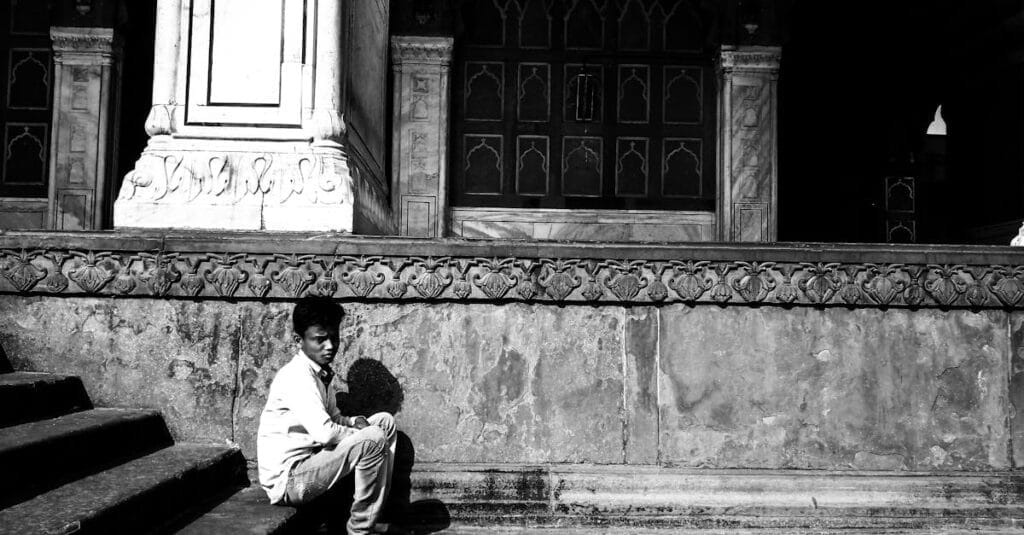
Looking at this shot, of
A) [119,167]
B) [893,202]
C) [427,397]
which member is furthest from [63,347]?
[893,202]

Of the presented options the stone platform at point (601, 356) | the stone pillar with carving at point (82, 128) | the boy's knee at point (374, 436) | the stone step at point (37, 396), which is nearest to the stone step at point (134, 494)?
the stone platform at point (601, 356)

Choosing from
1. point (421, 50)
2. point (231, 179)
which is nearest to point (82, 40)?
point (421, 50)

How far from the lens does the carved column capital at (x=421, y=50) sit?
9.53m

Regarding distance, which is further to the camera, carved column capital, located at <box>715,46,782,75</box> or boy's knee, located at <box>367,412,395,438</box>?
carved column capital, located at <box>715,46,782,75</box>

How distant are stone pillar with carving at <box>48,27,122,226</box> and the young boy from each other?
21.8ft

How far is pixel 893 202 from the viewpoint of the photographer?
12625 mm

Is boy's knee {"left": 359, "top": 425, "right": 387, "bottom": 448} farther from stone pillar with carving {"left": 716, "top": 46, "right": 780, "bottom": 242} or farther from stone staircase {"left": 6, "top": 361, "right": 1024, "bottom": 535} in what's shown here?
stone pillar with carving {"left": 716, "top": 46, "right": 780, "bottom": 242}

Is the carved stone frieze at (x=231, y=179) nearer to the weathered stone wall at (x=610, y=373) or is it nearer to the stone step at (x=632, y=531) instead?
the weathered stone wall at (x=610, y=373)

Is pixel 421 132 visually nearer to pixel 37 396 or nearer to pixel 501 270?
pixel 501 270

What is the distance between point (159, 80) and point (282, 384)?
229cm

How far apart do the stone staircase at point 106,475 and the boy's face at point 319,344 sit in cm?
70

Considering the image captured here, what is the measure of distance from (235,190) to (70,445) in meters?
1.74

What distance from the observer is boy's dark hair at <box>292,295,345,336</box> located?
3801 mm

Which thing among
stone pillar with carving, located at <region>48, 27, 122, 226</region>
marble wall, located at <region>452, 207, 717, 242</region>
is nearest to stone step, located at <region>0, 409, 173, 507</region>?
marble wall, located at <region>452, 207, 717, 242</region>
